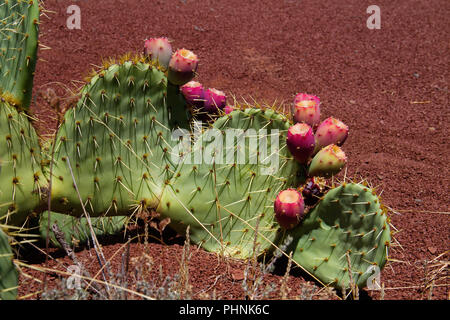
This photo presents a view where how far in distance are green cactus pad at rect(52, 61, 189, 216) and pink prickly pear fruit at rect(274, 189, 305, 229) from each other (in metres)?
0.52

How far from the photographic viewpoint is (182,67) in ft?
7.09

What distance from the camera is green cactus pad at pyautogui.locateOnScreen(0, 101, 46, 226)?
1.99 meters

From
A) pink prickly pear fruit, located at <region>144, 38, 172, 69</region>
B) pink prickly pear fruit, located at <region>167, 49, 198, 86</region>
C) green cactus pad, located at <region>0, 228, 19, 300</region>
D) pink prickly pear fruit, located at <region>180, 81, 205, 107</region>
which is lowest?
green cactus pad, located at <region>0, 228, 19, 300</region>

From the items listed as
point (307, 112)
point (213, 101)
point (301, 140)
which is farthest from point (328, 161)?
point (213, 101)

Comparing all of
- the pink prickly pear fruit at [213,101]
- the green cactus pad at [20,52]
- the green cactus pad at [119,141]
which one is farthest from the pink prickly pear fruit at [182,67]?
the green cactus pad at [20,52]

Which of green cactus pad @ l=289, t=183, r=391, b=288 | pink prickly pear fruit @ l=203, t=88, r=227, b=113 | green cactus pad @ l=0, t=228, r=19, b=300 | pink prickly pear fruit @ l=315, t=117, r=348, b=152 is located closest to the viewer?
green cactus pad @ l=0, t=228, r=19, b=300

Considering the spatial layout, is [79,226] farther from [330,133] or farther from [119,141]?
[330,133]

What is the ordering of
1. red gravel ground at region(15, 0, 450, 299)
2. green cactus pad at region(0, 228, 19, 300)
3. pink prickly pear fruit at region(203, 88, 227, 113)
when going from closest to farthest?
green cactus pad at region(0, 228, 19, 300) < pink prickly pear fruit at region(203, 88, 227, 113) < red gravel ground at region(15, 0, 450, 299)

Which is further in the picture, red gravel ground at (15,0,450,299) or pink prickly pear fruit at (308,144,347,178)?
red gravel ground at (15,0,450,299)

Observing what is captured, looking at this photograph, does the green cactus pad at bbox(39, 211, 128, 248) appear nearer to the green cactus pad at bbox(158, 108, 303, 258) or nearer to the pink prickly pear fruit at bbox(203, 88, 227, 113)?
the green cactus pad at bbox(158, 108, 303, 258)

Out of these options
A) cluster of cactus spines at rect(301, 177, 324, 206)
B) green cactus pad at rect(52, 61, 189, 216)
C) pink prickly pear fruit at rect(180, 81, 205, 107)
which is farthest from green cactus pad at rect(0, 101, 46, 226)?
cluster of cactus spines at rect(301, 177, 324, 206)

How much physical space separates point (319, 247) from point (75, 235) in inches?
38.1

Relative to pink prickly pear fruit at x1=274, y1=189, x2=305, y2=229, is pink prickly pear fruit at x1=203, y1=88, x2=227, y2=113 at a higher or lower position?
higher

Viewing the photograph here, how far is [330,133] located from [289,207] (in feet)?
1.07
